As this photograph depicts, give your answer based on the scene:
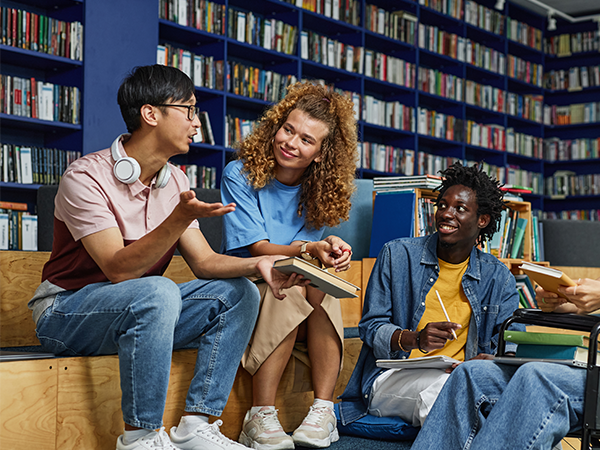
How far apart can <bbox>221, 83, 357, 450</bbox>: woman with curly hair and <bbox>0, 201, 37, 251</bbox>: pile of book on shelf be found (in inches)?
85.5

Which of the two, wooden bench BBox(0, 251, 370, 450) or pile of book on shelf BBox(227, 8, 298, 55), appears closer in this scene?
wooden bench BBox(0, 251, 370, 450)

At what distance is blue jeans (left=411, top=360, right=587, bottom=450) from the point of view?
4.16ft

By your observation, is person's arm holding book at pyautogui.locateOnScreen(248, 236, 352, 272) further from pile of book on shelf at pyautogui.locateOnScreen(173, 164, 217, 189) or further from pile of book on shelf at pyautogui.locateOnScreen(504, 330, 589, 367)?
pile of book on shelf at pyautogui.locateOnScreen(173, 164, 217, 189)

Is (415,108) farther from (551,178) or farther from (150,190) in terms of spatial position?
(150,190)

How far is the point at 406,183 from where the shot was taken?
9.86ft

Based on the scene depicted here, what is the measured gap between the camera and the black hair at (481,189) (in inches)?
82.9

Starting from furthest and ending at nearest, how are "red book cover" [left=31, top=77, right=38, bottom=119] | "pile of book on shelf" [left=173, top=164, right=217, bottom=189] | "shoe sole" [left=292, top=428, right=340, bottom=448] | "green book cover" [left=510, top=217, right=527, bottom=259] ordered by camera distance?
"pile of book on shelf" [left=173, top=164, right=217, bottom=189]
"red book cover" [left=31, top=77, right=38, bottom=119]
"green book cover" [left=510, top=217, right=527, bottom=259]
"shoe sole" [left=292, top=428, right=340, bottom=448]

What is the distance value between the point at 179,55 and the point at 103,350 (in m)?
3.08

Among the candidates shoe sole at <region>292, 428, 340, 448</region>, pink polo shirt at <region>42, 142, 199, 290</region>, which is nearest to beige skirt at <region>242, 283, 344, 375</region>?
shoe sole at <region>292, 428, 340, 448</region>

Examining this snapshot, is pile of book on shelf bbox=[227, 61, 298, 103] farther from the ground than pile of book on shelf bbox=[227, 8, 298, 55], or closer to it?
closer to it

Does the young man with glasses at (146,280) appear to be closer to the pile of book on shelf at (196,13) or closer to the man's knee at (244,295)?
the man's knee at (244,295)

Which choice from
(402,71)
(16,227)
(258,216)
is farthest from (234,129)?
(258,216)

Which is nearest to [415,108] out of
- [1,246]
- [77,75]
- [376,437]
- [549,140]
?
[549,140]

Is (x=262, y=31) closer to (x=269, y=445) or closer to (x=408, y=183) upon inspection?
(x=408, y=183)
